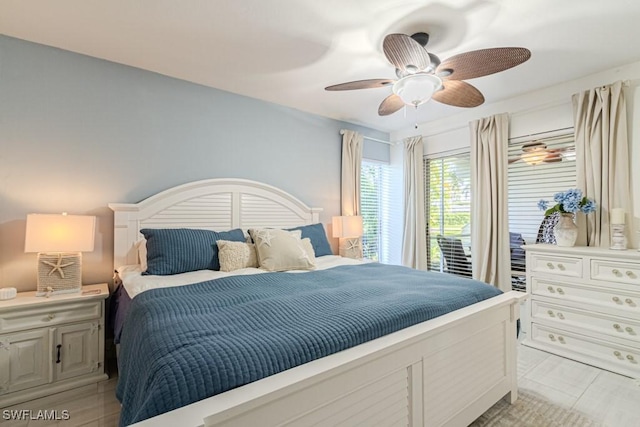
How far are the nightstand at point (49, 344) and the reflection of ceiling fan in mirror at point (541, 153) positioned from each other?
4.02 meters

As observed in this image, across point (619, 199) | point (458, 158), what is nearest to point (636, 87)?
point (619, 199)

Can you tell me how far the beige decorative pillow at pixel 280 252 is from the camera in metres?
2.36

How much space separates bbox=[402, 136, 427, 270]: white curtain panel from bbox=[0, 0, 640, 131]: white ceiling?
4.68 feet

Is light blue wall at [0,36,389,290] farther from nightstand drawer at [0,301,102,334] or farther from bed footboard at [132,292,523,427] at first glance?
bed footboard at [132,292,523,427]

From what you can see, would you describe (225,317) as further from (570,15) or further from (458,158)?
(458,158)

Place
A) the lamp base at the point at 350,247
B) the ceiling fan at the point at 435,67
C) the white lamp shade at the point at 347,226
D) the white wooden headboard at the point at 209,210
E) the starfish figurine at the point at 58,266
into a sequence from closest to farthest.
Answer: the ceiling fan at the point at 435,67 < the starfish figurine at the point at 58,266 < the white wooden headboard at the point at 209,210 < the white lamp shade at the point at 347,226 < the lamp base at the point at 350,247

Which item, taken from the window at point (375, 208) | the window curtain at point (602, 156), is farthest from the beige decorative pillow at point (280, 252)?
the window curtain at point (602, 156)

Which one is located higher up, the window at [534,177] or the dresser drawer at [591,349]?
the window at [534,177]

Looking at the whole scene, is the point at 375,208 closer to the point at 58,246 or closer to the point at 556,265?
the point at 556,265

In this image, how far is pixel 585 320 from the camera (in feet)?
7.89

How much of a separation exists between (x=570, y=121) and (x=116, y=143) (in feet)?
13.5

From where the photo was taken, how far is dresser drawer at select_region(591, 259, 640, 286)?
219cm

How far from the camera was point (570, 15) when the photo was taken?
1.87 metres

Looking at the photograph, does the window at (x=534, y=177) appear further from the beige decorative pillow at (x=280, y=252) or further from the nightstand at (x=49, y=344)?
the nightstand at (x=49, y=344)
